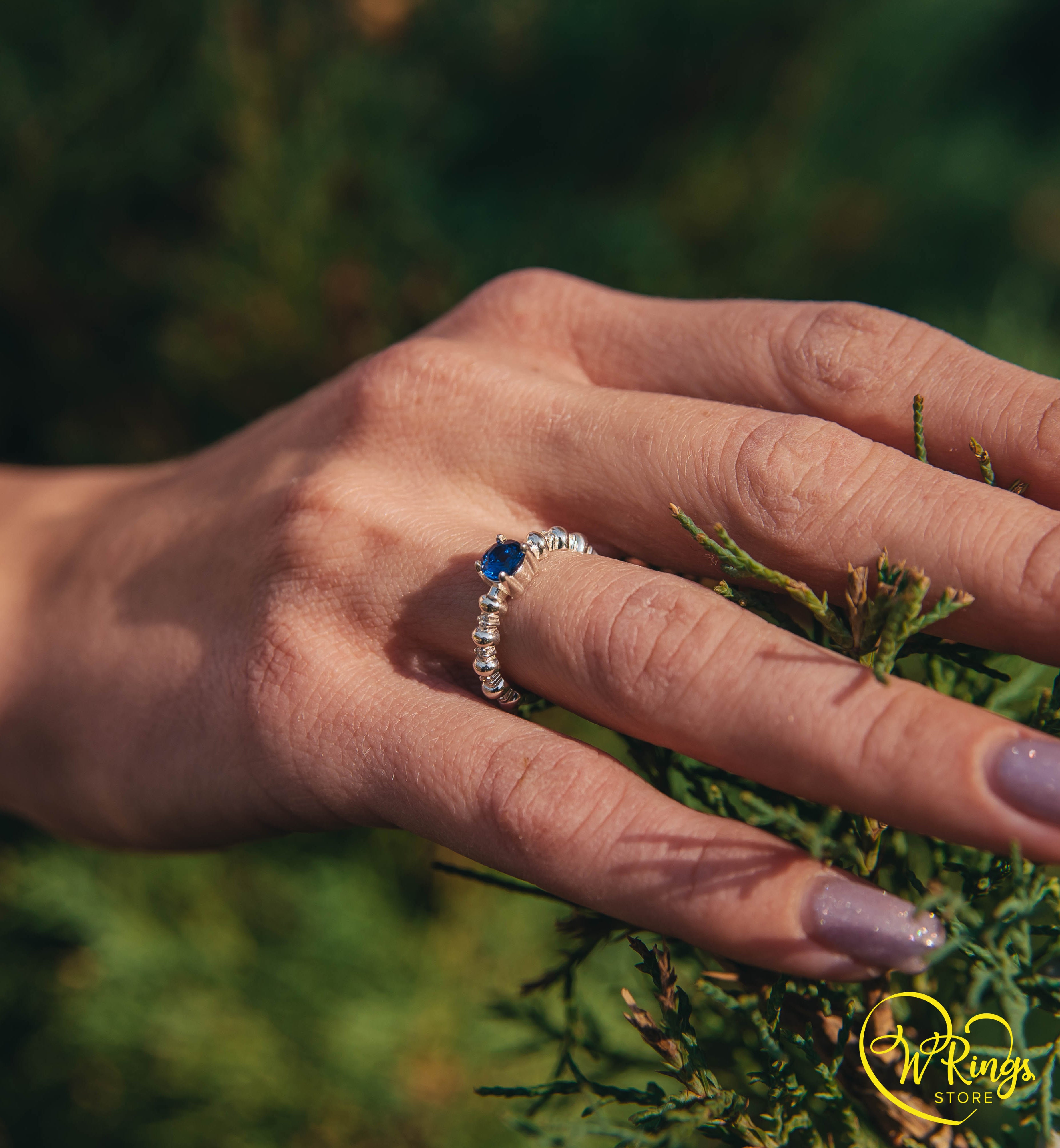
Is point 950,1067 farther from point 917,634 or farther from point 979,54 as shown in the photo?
point 979,54

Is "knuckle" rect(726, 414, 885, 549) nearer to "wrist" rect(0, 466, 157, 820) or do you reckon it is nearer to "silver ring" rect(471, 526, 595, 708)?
"silver ring" rect(471, 526, 595, 708)

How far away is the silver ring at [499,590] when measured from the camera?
1046mm

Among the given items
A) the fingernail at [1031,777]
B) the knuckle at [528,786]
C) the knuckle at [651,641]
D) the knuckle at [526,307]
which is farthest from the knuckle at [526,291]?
the fingernail at [1031,777]

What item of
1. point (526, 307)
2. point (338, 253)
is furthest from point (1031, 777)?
point (338, 253)

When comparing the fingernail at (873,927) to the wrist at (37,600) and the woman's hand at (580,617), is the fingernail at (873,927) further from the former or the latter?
the wrist at (37,600)

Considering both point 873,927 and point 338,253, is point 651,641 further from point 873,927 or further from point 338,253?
point 338,253

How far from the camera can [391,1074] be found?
1711 mm

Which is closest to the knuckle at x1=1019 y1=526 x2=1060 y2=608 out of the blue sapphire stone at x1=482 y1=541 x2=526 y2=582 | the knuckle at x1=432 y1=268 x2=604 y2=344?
the blue sapphire stone at x1=482 y1=541 x2=526 y2=582

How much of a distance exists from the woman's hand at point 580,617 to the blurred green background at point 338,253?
55 cm

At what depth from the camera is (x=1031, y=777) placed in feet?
2.48

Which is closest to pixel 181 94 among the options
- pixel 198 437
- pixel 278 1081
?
pixel 198 437

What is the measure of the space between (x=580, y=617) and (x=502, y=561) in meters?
0.13

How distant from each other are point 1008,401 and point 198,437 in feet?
6.72

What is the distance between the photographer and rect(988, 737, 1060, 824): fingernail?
2.46 feet
